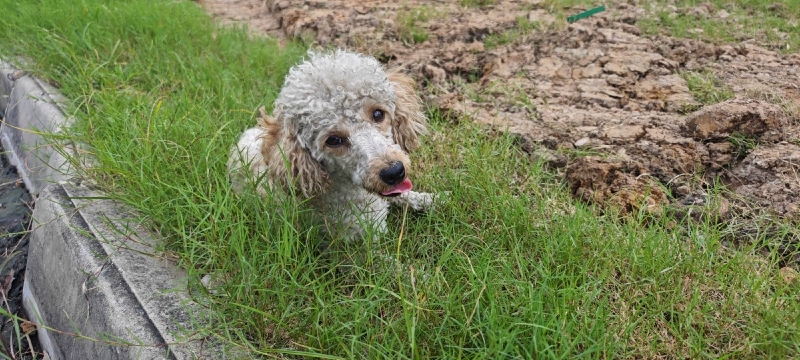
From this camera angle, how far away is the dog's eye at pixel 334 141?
252 centimetres

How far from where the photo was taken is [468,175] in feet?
10.1

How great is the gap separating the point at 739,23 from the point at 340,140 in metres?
3.49

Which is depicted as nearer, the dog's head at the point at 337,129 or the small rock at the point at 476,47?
the dog's head at the point at 337,129

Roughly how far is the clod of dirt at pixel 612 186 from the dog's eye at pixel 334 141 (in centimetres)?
126

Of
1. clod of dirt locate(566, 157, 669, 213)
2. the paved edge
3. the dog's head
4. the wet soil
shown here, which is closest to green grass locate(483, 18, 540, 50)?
clod of dirt locate(566, 157, 669, 213)

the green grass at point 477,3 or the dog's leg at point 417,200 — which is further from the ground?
the green grass at point 477,3

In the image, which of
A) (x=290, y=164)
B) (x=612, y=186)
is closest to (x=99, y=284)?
(x=290, y=164)

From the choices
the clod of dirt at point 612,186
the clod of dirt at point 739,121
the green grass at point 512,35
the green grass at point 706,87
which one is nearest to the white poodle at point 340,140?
the clod of dirt at point 612,186

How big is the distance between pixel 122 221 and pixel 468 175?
1.61m

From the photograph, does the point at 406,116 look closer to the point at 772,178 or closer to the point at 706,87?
the point at 772,178

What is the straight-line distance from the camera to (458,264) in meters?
2.45

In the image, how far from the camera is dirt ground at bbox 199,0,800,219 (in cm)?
299

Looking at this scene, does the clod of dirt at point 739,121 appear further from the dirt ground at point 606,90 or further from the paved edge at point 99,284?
the paved edge at point 99,284

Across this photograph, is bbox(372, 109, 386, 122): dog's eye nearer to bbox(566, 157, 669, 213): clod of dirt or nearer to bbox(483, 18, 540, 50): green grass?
bbox(566, 157, 669, 213): clod of dirt
